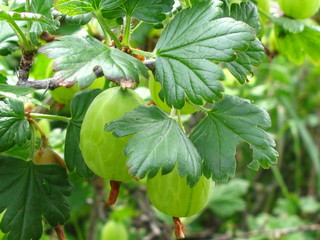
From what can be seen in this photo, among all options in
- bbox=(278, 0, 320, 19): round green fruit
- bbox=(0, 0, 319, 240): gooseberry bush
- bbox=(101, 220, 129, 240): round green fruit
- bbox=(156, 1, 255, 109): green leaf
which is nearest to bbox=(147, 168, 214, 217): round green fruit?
bbox=(0, 0, 319, 240): gooseberry bush

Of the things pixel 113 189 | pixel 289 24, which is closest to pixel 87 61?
pixel 113 189

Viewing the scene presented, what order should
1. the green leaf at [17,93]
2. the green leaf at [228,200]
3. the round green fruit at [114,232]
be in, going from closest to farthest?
the green leaf at [17,93], the round green fruit at [114,232], the green leaf at [228,200]

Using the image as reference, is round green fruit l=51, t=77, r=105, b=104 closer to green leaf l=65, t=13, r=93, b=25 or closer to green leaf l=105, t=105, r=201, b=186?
green leaf l=65, t=13, r=93, b=25

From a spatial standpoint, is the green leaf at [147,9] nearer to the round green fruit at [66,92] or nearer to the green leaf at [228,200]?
the round green fruit at [66,92]

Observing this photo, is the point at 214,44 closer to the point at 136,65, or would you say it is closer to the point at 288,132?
the point at 136,65

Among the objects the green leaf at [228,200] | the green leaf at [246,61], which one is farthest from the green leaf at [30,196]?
the green leaf at [228,200]

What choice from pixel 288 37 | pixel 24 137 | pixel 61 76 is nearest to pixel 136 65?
pixel 61 76

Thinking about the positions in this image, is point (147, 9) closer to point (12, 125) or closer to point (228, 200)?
point (12, 125)
